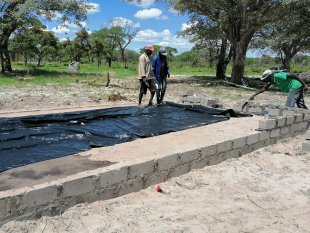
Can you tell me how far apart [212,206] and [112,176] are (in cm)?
116

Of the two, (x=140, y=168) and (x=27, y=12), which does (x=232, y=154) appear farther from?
(x=27, y=12)

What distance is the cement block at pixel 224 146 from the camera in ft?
14.2

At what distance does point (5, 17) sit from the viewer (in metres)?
14.9

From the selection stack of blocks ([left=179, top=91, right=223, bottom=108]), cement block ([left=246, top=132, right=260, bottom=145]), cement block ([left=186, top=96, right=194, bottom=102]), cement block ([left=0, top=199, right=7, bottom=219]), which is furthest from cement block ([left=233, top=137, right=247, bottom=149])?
cement block ([left=186, top=96, right=194, bottom=102])

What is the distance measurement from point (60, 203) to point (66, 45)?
4024cm

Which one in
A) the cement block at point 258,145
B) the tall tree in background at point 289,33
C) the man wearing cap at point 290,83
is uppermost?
the tall tree in background at point 289,33

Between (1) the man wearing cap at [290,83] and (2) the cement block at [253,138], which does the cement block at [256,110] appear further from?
(2) the cement block at [253,138]

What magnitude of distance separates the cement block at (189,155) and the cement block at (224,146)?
0.50m

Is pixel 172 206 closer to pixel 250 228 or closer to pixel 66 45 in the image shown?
pixel 250 228

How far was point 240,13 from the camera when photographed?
14352 millimetres

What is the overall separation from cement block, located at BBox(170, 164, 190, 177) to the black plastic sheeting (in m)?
1.26

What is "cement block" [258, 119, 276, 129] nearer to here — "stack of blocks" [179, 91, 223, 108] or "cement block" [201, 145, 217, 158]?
"cement block" [201, 145, 217, 158]

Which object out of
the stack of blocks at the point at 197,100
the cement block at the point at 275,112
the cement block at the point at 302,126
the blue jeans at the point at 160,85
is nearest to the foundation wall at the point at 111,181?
the cement block at the point at 275,112

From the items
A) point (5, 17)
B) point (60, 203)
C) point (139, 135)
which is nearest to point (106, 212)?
point (60, 203)
